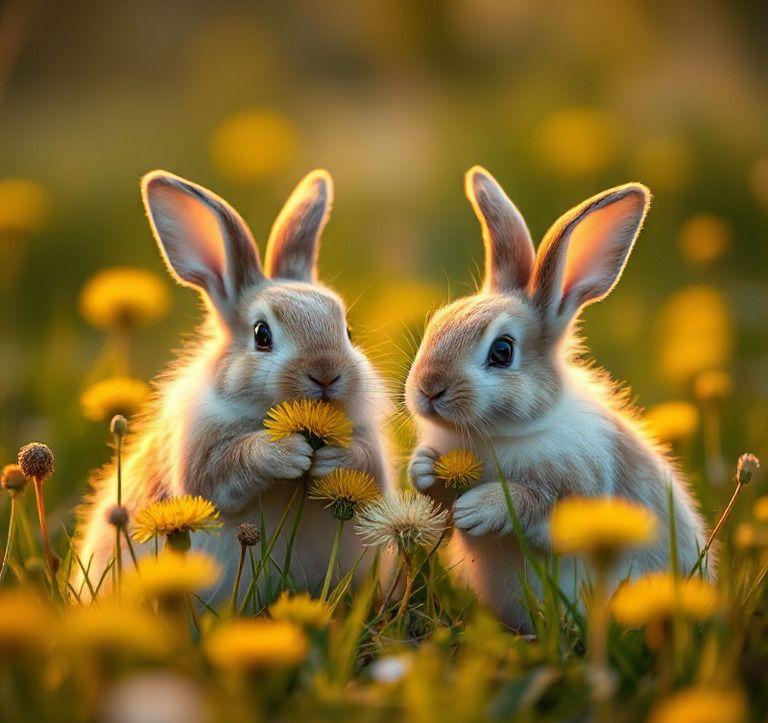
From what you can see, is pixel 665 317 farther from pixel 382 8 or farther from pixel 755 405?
pixel 382 8

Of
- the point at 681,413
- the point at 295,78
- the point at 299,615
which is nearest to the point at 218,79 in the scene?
the point at 295,78

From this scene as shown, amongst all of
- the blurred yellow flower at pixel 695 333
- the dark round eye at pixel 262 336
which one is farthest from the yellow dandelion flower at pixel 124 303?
the blurred yellow flower at pixel 695 333

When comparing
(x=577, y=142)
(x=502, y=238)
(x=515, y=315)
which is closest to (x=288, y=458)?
(x=515, y=315)

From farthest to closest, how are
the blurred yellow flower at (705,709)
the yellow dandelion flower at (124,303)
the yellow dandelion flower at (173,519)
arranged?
the yellow dandelion flower at (124,303)
the yellow dandelion flower at (173,519)
the blurred yellow flower at (705,709)

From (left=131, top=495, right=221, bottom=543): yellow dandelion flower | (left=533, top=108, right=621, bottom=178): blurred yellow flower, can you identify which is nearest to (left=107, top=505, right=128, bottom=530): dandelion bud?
(left=131, top=495, right=221, bottom=543): yellow dandelion flower

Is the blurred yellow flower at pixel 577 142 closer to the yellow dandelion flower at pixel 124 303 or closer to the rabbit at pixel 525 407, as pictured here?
the yellow dandelion flower at pixel 124 303

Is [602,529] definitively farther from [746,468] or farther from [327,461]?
[327,461]
